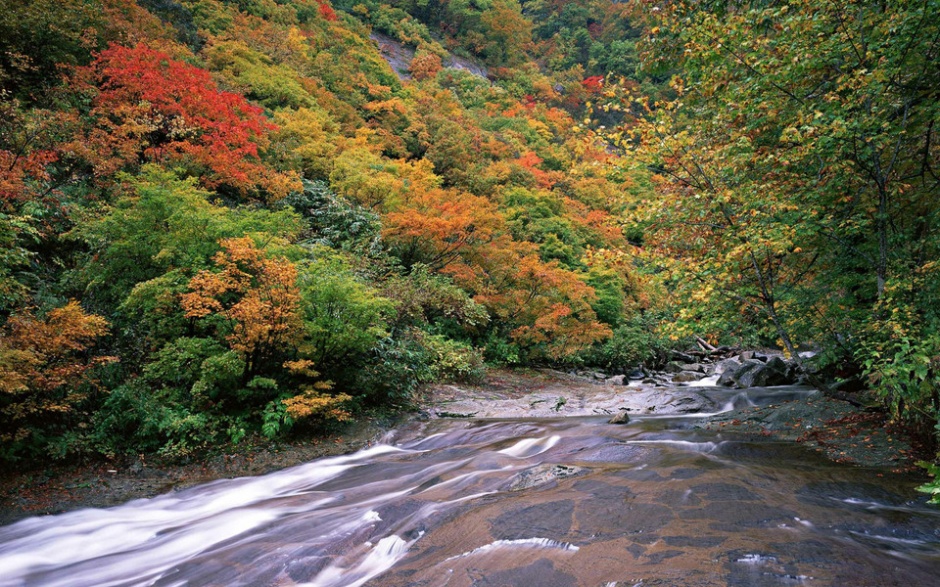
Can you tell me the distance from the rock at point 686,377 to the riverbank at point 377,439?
529cm

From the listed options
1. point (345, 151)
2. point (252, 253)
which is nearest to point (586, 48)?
point (345, 151)

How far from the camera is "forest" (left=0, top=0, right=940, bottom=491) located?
5.21 m

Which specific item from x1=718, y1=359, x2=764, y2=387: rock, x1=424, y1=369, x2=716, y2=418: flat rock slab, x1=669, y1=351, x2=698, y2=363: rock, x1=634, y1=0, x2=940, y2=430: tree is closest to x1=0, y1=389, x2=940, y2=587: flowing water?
x1=634, y1=0, x2=940, y2=430: tree

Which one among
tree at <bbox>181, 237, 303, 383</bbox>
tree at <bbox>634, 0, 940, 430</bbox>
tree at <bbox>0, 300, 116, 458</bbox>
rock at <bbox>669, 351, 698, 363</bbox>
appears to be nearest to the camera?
tree at <bbox>634, 0, 940, 430</bbox>

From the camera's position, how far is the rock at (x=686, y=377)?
16562 millimetres

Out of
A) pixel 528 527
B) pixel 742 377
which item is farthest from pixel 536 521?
pixel 742 377

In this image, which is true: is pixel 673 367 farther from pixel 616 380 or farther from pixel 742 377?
pixel 742 377

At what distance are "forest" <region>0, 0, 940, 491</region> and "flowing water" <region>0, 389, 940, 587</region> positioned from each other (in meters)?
1.16

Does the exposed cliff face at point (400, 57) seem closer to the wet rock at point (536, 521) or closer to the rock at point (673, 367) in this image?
the rock at point (673, 367)

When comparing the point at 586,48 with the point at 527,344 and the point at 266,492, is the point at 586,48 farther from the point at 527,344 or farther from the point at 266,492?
the point at 266,492

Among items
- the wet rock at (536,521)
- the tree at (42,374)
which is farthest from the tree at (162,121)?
the wet rock at (536,521)

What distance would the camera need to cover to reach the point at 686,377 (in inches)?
659

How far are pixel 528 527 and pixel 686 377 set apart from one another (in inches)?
573

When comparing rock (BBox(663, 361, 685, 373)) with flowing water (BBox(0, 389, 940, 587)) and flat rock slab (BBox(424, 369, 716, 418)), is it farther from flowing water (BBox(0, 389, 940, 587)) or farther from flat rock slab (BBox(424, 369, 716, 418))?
flowing water (BBox(0, 389, 940, 587))
